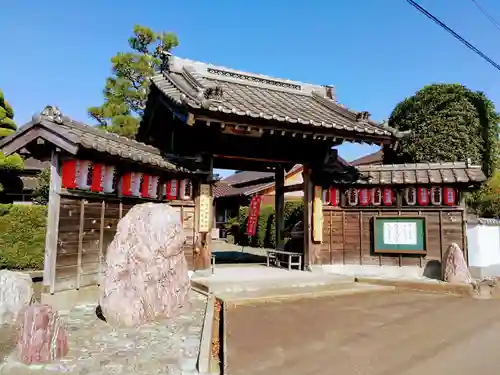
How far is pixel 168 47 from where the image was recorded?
2186 cm

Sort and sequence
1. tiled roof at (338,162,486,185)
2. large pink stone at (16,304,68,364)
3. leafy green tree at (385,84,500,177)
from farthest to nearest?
1. leafy green tree at (385,84,500,177)
2. tiled roof at (338,162,486,185)
3. large pink stone at (16,304,68,364)

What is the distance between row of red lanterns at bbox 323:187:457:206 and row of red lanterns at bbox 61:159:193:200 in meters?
4.91

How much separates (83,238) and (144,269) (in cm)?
216

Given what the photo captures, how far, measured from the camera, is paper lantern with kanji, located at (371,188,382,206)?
1202 centimetres

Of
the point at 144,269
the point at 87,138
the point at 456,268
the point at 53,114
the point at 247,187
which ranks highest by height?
the point at 247,187

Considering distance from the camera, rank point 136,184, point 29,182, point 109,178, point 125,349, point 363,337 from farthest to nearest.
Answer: point 29,182 < point 136,184 < point 109,178 < point 363,337 < point 125,349

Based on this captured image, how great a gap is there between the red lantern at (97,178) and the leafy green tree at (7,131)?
8730 mm

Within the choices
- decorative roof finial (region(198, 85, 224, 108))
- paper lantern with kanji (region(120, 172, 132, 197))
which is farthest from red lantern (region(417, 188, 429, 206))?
paper lantern with kanji (region(120, 172, 132, 197))

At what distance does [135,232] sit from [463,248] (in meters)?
9.89

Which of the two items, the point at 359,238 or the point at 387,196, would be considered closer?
the point at 387,196

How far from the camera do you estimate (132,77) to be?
21.5m

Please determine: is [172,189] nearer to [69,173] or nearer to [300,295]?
[69,173]

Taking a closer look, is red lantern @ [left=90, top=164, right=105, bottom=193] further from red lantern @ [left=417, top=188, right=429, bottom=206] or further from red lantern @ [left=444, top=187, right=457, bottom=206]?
red lantern @ [left=444, top=187, right=457, bottom=206]

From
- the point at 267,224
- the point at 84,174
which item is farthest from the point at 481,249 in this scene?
the point at 267,224
